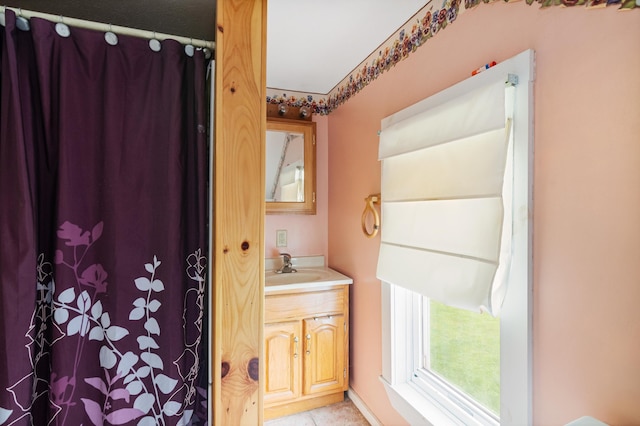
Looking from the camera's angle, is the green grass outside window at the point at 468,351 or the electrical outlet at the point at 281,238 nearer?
the green grass outside window at the point at 468,351

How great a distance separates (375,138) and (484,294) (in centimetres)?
119

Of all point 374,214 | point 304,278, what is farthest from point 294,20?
point 304,278

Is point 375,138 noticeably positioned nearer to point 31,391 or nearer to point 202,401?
point 202,401

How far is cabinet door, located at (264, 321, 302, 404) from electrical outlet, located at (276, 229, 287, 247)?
2.33 ft

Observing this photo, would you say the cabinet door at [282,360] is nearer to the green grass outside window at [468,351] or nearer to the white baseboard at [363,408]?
the white baseboard at [363,408]

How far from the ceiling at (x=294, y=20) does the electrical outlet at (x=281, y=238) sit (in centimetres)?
128

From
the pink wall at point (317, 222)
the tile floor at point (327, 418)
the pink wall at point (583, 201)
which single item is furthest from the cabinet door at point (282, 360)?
the pink wall at point (583, 201)

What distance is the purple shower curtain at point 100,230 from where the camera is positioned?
944 mm

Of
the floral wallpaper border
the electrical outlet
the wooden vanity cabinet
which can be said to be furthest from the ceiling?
the wooden vanity cabinet

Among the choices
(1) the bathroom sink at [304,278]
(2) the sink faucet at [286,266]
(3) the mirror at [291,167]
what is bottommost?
(1) the bathroom sink at [304,278]

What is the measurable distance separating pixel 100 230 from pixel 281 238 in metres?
1.60

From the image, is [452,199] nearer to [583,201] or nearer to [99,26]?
[583,201]

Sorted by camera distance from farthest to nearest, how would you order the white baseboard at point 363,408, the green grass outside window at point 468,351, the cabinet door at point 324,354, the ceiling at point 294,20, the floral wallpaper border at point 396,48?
the cabinet door at point 324,354
the white baseboard at point 363,408
the ceiling at point 294,20
the green grass outside window at point 468,351
the floral wallpaper border at point 396,48

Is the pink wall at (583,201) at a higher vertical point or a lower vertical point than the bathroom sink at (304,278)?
higher
